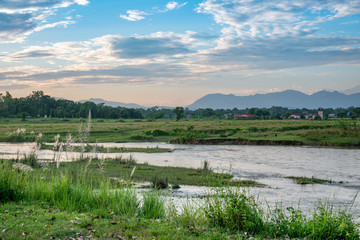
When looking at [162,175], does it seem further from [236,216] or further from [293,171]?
[236,216]

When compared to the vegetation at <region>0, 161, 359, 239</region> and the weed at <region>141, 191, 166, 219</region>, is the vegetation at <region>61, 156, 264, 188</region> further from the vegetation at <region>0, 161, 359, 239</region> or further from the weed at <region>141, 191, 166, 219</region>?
the weed at <region>141, 191, 166, 219</region>

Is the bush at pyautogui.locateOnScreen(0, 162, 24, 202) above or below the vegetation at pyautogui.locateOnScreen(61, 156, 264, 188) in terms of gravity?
above

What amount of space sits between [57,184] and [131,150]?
3144 centimetres

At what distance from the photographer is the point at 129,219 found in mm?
9805

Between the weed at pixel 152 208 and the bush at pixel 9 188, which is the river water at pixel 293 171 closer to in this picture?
the bush at pixel 9 188

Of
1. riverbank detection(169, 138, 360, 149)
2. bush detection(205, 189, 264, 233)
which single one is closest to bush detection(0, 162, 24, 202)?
bush detection(205, 189, 264, 233)

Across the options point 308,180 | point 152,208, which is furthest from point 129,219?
point 308,180

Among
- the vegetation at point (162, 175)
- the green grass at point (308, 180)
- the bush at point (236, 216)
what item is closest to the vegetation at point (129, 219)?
the bush at point (236, 216)

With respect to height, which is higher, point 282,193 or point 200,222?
point 200,222

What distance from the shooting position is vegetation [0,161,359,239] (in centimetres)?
870

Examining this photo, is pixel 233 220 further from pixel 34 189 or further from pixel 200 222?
pixel 34 189

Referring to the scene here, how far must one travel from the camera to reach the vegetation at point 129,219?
342 inches

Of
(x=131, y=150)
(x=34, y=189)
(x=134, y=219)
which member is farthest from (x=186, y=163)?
(x=134, y=219)

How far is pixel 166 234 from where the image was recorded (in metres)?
8.73
